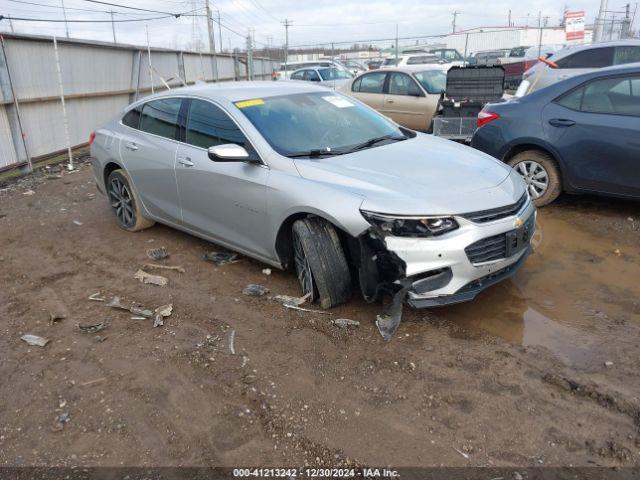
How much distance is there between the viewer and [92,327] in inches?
153

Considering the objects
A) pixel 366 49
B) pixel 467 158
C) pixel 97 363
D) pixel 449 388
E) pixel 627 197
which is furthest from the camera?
pixel 366 49

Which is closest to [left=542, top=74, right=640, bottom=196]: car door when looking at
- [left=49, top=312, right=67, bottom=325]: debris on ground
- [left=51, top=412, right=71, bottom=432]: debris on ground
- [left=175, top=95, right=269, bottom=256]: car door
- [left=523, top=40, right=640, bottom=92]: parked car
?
[left=175, top=95, right=269, bottom=256]: car door

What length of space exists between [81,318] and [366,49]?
201ft

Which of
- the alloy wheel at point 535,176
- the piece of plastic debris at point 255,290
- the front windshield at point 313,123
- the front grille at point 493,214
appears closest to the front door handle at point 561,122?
the alloy wheel at point 535,176

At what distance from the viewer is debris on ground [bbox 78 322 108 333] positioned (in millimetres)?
3857

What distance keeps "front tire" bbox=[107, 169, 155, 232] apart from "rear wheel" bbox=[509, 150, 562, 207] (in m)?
4.38

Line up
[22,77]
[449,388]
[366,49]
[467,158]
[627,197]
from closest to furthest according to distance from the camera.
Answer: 1. [449,388]
2. [467,158]
3. [627,197]
4. [22,77]
5. [366,49]

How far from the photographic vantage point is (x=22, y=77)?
9000 mm

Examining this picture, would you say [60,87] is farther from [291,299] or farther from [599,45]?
[599,45]

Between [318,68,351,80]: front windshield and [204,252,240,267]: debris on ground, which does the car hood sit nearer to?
[204,252,240,267]: debris on ground

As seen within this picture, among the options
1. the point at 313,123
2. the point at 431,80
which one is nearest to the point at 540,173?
the point at 313,123

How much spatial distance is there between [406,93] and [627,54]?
410 centimetres

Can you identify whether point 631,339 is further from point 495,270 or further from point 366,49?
point 366,49

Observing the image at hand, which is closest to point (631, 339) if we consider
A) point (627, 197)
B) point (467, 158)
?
point (467, 158)
